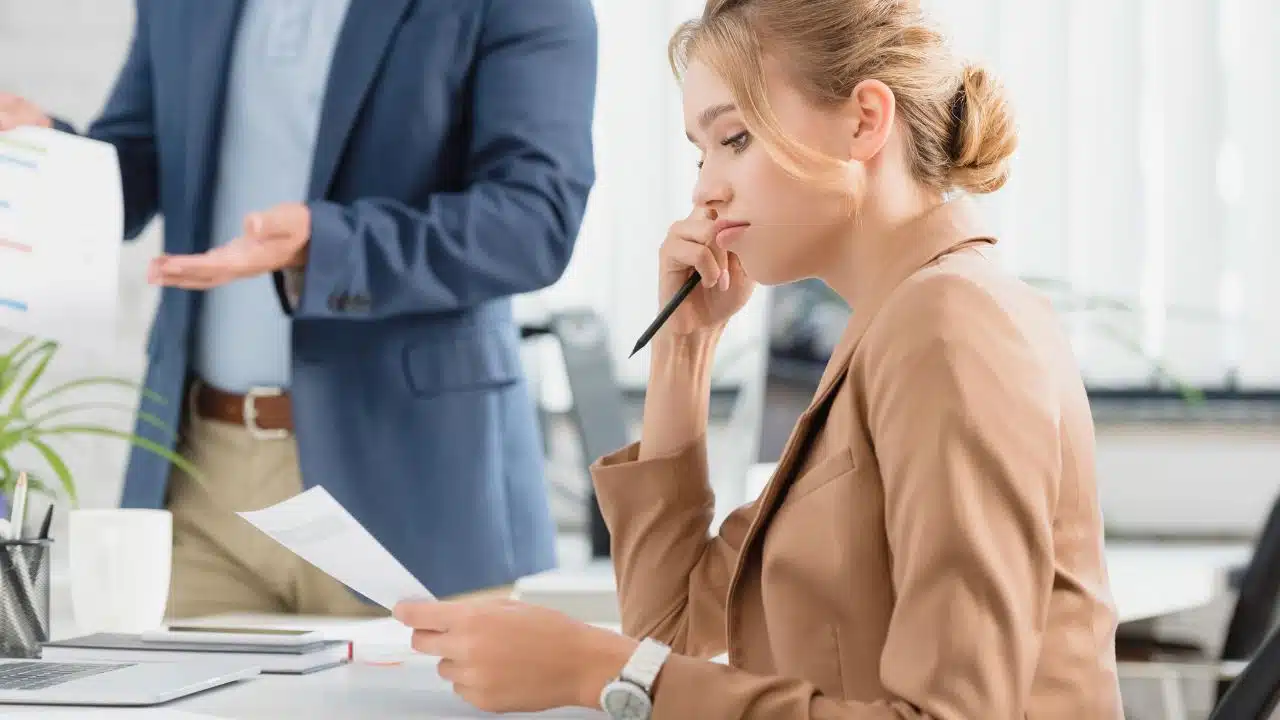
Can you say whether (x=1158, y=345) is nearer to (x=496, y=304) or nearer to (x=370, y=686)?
(x=496, y=304)

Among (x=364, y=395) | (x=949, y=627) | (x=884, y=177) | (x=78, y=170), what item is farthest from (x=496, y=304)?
(x=949, y=627)

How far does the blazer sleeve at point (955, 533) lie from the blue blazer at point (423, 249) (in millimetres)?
765

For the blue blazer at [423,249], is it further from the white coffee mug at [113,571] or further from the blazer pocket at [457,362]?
the white coffee mug at [113,571]

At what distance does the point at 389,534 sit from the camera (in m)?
1.50

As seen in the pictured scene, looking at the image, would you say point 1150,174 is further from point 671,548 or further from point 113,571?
point 113,571

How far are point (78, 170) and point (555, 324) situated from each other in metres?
1.49

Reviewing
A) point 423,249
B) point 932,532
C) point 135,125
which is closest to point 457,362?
point 423,249

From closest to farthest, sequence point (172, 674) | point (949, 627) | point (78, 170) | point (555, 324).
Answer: point (949, 627), point (172, 674), point (78, 170), point (555, 324)

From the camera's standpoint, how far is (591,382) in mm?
2617

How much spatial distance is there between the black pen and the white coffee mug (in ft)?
1.39

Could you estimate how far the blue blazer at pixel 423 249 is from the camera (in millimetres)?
1488

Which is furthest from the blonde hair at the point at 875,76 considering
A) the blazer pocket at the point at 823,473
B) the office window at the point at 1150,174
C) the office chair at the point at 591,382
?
the office window at the point at 1150,174

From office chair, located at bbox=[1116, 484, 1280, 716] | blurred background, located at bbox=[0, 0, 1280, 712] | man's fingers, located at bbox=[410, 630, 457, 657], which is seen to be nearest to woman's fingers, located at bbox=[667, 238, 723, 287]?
man's fingers, located at bbox=[410, 630, 457, 657]

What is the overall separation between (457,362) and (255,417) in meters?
0.22
